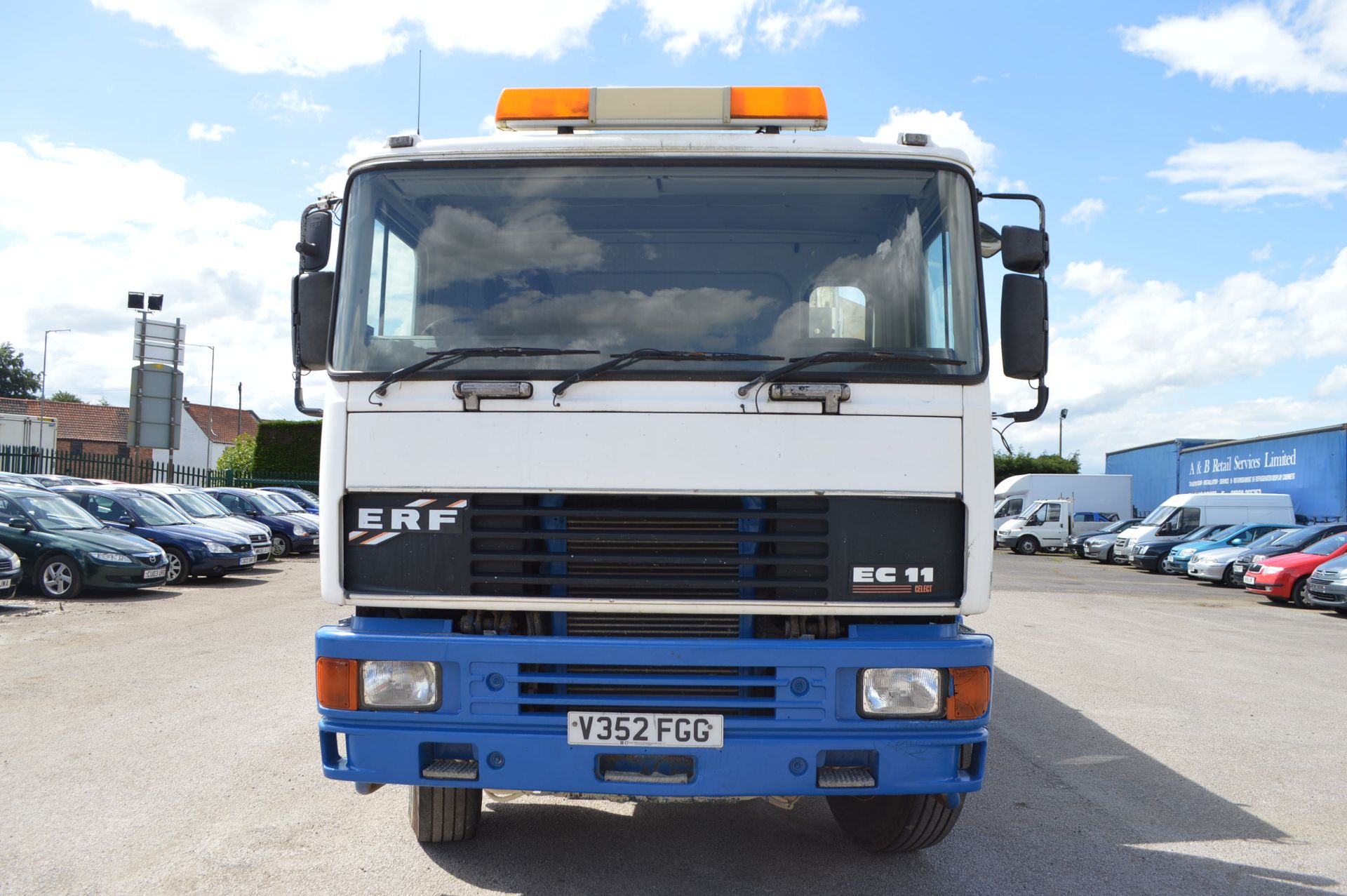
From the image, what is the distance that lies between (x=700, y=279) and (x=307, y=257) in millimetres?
1522

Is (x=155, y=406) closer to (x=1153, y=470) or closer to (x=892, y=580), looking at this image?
(x=892, y=580)

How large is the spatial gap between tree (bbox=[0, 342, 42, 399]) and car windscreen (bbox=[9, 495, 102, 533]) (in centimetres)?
7860

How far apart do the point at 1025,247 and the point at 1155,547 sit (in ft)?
85.8

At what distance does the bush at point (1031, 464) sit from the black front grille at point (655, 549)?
1825 inches

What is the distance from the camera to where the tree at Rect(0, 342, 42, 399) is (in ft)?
268

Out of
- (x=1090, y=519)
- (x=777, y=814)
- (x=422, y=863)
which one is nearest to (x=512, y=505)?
(x=422, y=863)

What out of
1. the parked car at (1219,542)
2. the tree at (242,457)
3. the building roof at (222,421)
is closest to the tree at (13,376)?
the building roof at (222,421)

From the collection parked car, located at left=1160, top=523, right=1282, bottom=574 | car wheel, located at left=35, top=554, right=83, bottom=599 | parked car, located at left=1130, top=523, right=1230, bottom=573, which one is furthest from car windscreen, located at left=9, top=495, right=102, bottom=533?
parked car, located at left=1130, top=523, right=1230, bottom=573

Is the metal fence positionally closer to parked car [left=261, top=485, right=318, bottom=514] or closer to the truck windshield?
parked car [left=261, top=485, right=318, bottom=514]

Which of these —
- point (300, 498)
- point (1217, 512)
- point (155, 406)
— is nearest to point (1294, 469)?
point (1217, 512)

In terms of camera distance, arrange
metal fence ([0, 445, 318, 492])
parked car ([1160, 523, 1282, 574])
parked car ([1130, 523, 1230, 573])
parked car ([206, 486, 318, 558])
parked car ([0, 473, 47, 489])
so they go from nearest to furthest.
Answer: parked car ([0, 473, 47, 489]), parked car ([206, 486, 318, 558]), parked car ([1160, 523, 1282, 574]), parked car ([1130, 523, 1230, 573]), metal fence ([0, 445, 318, 492])

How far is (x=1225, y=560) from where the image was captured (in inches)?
883

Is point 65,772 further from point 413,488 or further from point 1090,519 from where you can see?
point 1090,519

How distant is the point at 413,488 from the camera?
367 centimetres
